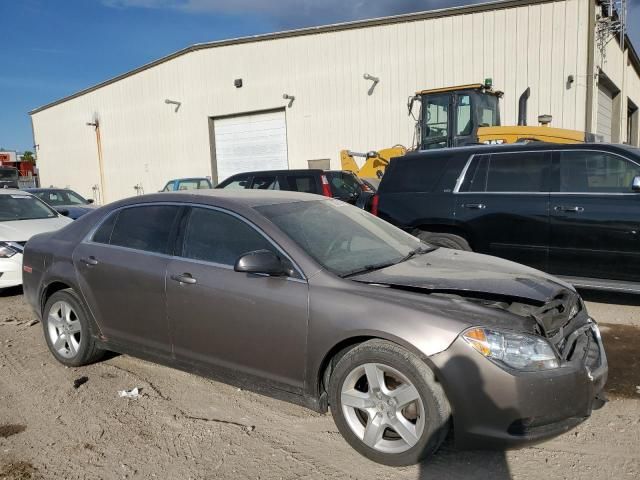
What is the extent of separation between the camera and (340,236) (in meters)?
3.82

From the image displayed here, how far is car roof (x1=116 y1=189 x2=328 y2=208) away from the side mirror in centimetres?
57

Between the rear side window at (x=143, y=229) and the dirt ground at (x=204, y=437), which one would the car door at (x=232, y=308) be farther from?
the dirt ground at (x=204, y=437)

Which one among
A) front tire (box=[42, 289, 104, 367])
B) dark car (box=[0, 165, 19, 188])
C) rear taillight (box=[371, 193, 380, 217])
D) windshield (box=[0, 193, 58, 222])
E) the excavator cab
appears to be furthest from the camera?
dark car (box=[0, 165, 19, 188])

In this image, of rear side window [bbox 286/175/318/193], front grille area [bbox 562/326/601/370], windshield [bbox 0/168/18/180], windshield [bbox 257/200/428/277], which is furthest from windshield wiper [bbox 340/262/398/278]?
windshield [bbox 0/168/18/180]

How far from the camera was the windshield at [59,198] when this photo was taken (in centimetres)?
1304

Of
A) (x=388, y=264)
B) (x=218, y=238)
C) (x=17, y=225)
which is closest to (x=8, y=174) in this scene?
(x=17, y=225)

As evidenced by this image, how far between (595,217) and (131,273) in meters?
4.68

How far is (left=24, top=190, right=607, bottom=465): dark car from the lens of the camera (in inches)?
109

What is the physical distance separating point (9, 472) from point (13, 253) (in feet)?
16.2

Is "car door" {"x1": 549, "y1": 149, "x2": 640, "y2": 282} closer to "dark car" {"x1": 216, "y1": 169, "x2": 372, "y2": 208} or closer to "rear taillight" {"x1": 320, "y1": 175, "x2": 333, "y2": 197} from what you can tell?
"dark car" {"x1": 216, "y1": 169, "x2": 372, "y2": 208}

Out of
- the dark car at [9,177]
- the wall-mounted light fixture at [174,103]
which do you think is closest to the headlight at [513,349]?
the wall-mounted light fixture at [174,103]

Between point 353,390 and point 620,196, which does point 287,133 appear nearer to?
point 620,196

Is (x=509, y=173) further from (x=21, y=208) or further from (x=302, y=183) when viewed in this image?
(x=21, y=208)

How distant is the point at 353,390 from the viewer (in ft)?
10.2
